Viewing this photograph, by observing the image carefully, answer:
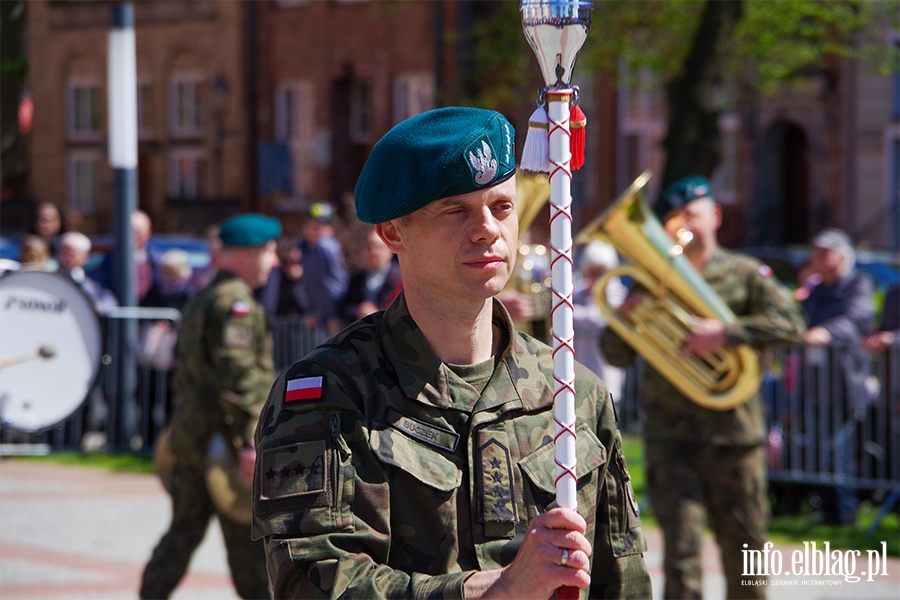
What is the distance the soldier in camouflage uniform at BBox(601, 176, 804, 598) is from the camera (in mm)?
5973

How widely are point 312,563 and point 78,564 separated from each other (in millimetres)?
5799

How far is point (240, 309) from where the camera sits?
6.14m

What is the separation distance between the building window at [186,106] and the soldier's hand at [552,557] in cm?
3112

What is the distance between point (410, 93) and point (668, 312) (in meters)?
24.3

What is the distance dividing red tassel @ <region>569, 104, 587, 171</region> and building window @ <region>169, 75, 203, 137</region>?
30845mm

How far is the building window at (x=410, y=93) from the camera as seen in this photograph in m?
30.2

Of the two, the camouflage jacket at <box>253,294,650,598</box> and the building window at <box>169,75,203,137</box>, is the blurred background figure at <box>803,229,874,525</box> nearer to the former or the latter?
the camouflage jacket at <box>253,294,650,598</box>

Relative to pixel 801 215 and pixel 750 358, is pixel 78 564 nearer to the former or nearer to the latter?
pixel 750 358

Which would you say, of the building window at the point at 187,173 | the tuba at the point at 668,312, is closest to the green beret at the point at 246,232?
the tuba at the point at 668,312

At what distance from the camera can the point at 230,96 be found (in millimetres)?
31984

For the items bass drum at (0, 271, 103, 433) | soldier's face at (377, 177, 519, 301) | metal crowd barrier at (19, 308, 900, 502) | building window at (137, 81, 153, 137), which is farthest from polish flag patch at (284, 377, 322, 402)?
building window at (137, 81, 153, 137)

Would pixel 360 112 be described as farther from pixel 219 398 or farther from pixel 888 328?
pixel 219 398

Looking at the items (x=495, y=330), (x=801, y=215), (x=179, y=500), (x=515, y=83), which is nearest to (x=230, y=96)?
(x=515, y=83)

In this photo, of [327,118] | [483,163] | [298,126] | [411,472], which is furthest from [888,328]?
[298,126]
